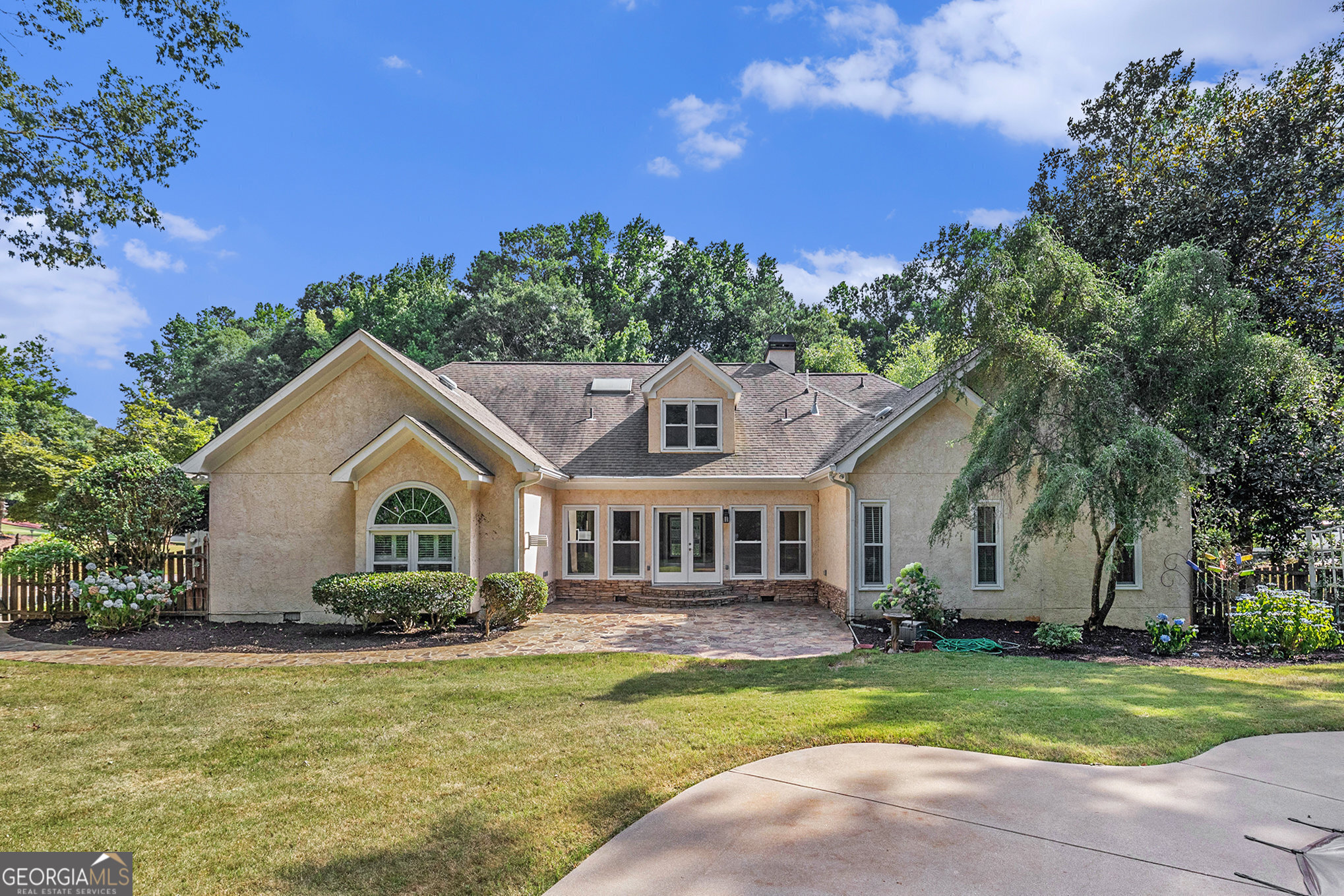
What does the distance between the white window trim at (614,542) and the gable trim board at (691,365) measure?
2893mm

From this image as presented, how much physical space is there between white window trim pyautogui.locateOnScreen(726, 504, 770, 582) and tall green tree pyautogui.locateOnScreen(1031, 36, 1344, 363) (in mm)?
9195

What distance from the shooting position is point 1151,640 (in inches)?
438

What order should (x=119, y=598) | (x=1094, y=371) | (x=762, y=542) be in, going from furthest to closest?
(x=762, y=542)
(x=119, y=598)
(x=1094, y=371)

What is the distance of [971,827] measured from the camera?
411cm

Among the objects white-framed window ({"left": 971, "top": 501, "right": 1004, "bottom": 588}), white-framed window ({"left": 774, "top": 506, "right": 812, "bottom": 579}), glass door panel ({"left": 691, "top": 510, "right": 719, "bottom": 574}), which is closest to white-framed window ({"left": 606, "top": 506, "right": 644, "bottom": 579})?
glass door panel ({"left": 691, "top": 510, "right": 719, "bottom": 574})

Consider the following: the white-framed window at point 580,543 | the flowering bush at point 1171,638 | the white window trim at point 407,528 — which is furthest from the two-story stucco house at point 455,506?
the flowering bush at point 1171,638

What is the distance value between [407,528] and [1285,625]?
14.4 m

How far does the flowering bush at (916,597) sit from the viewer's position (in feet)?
38.5

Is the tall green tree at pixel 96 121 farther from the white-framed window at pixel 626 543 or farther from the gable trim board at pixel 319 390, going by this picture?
the white-framed window at pixel 626 543

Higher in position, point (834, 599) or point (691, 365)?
point (691, 365)

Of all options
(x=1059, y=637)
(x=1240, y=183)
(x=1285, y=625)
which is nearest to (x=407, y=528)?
(x=1059, y=637)

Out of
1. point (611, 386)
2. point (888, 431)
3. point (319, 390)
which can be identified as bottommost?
point (888, 431)

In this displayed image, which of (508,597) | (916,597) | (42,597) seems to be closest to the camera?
(916,597)

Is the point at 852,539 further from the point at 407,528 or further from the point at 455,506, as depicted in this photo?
the point at 407,528
